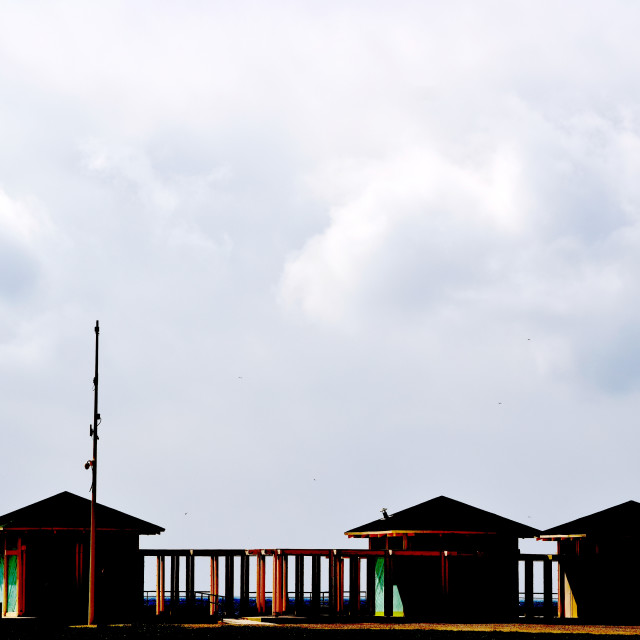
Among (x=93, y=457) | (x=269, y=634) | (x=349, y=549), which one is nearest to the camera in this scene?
(x=269, y=634)

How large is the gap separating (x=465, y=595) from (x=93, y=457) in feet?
55.0

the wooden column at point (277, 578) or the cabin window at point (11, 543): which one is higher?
the cabin window at point (11, 543)

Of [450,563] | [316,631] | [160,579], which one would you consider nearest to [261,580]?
[160,579]

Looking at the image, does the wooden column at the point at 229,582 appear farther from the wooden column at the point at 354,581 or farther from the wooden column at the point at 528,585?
the wooden column at the point at 528,585

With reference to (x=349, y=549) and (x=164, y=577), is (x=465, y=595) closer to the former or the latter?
(x=349, y=549)

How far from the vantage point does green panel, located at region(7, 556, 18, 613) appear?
2164 inches

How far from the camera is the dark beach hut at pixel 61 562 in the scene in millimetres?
54375

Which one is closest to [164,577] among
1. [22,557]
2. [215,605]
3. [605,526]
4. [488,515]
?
[215,605]

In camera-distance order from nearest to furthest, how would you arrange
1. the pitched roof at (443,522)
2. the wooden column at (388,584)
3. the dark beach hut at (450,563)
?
the wooden column at (388,584) → the dark beach hut at (450,563) → the pitched roof at (443,522)

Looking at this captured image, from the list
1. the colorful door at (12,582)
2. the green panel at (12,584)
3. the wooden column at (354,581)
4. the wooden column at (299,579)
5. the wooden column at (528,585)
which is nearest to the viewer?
the wooden column at (354,581)

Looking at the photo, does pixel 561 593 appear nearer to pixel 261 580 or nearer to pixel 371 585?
pixel 371 585

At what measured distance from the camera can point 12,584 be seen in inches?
2178

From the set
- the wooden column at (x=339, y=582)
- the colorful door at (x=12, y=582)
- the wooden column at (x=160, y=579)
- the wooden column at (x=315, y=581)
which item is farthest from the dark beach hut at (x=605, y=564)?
the colorful door at (x=12, y=582)

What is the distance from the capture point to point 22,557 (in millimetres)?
54406
